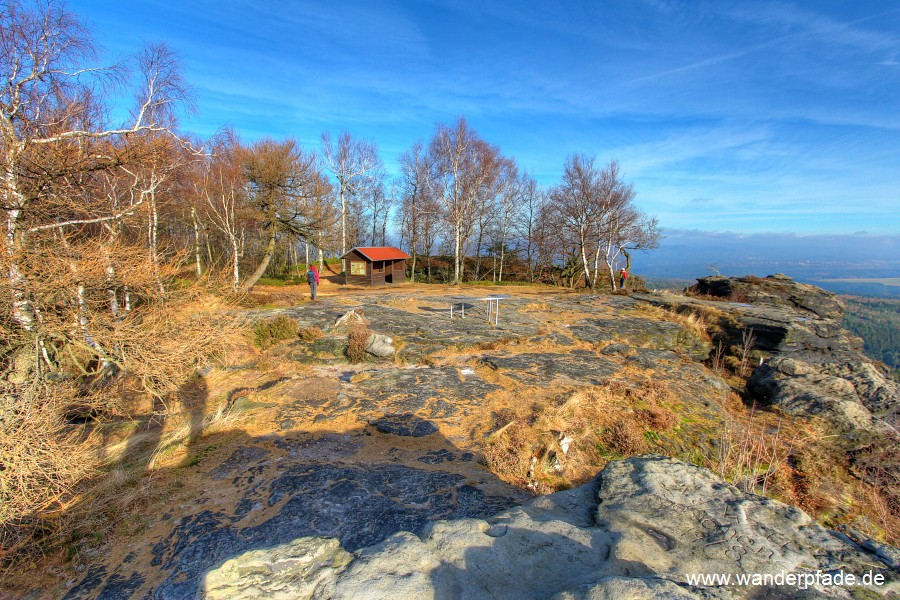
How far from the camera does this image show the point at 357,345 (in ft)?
33.3

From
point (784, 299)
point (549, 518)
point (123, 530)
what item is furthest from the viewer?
point (784, 299)

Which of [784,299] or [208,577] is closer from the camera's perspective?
[208,577]

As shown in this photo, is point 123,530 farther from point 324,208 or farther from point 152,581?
point 324,208

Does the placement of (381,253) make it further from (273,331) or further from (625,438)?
(625,438)

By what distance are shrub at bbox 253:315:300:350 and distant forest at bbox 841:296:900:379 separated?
60149 mm

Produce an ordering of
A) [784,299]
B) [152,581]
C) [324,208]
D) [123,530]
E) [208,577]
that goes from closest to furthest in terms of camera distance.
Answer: [208,577] → [152,581] → [123,530] → [784,299] → [324,208]

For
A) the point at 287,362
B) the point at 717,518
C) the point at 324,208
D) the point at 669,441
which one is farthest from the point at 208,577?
the point at 324,208

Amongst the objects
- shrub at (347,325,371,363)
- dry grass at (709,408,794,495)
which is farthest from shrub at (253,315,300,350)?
dry grass at (709,408,794,495)

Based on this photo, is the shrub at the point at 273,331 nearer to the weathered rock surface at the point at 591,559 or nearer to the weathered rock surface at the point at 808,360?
the weathered rock surface at the point at 591,559

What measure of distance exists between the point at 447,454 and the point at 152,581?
370 cm

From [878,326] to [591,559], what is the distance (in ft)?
327

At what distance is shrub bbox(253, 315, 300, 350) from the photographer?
419 inches

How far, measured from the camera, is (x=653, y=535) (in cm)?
A: 256

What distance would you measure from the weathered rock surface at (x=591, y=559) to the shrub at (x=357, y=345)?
749cm
